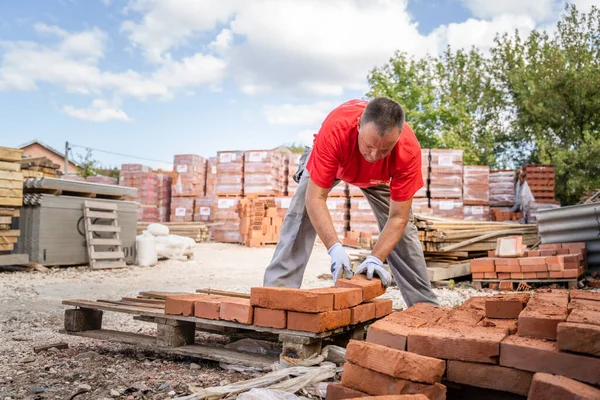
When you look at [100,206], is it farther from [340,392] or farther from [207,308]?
[340,392]

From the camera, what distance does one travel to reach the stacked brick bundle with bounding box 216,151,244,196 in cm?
1580

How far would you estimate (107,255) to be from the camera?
8805 millimetres

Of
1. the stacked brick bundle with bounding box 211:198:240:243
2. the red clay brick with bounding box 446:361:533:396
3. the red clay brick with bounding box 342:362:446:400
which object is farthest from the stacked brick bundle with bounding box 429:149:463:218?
the red clay brick with bounding box 342:362:446:400

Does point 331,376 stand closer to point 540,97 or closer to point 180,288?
point 180,288

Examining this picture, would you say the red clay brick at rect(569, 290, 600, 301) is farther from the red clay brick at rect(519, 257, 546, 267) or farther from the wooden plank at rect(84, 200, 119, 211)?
the wooden plank at rect(84, 200, 119, 211)

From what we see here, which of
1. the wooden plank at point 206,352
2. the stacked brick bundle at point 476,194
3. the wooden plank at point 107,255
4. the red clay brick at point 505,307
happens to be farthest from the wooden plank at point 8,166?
the stacked brick bundle at point 476,194

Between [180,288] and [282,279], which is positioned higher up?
[282,279]

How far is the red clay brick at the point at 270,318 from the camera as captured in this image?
2693 mm

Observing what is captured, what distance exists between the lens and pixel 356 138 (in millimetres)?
3410

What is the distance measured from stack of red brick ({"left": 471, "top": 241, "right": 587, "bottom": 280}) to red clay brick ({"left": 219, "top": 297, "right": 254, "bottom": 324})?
14.6 ft

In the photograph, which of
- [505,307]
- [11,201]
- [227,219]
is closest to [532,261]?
[505,307]

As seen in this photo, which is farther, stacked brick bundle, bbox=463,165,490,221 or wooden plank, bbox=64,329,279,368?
stacked brick bundle, bbox=463,165,490,221

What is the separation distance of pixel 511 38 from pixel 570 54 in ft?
14.6

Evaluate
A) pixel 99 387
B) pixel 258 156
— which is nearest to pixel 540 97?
pixel 258 156
